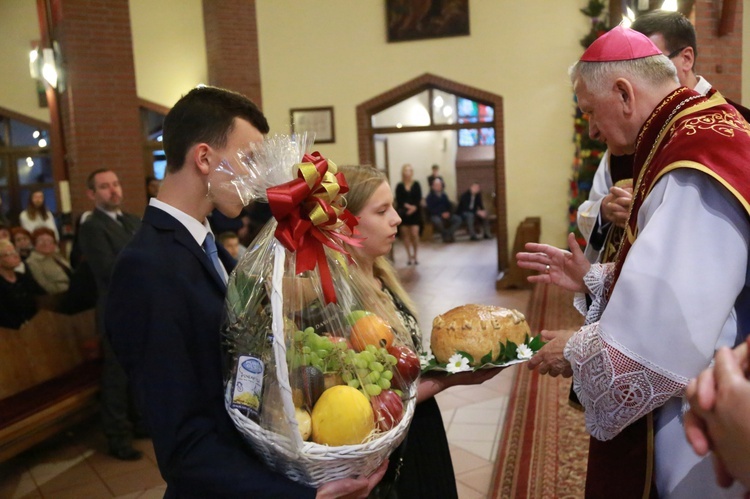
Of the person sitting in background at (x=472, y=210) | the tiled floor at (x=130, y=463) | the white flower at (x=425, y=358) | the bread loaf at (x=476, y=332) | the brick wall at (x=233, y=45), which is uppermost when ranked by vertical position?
the brick wall at (x=233, y=45)

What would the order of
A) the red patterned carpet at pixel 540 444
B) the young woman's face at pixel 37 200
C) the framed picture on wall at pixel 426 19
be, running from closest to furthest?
the red patterned carpet at pixel 540 444 → the young woman's face at pixel 37 200 → the framed picture on wall at pixel 426 19

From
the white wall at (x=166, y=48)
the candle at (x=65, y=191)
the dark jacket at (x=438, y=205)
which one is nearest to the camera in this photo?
the candle at (x=65, y=191)

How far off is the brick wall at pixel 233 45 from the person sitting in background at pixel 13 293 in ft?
18.2

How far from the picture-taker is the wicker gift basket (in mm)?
1201

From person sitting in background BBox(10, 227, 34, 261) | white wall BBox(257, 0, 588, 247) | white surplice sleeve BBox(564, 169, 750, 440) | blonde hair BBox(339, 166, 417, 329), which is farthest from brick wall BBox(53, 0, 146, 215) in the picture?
white surplice sleeve BBox(564, 169, 750, 440)

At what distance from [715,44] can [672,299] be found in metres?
4.75

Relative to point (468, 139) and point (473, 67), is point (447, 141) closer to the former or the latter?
point (468, 139)

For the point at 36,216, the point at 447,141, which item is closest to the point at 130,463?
the point at 36,216

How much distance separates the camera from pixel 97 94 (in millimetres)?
7227

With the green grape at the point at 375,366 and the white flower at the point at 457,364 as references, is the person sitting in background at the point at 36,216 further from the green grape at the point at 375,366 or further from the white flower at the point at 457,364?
the green grape at the point at 375,366

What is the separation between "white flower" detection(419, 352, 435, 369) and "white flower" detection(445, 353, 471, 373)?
64 mm

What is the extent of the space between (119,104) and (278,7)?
12.6 ft

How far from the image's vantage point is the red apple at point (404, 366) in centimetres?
Answer: 141

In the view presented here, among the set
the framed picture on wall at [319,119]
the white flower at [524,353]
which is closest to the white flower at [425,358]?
the white flower at [524,353]
